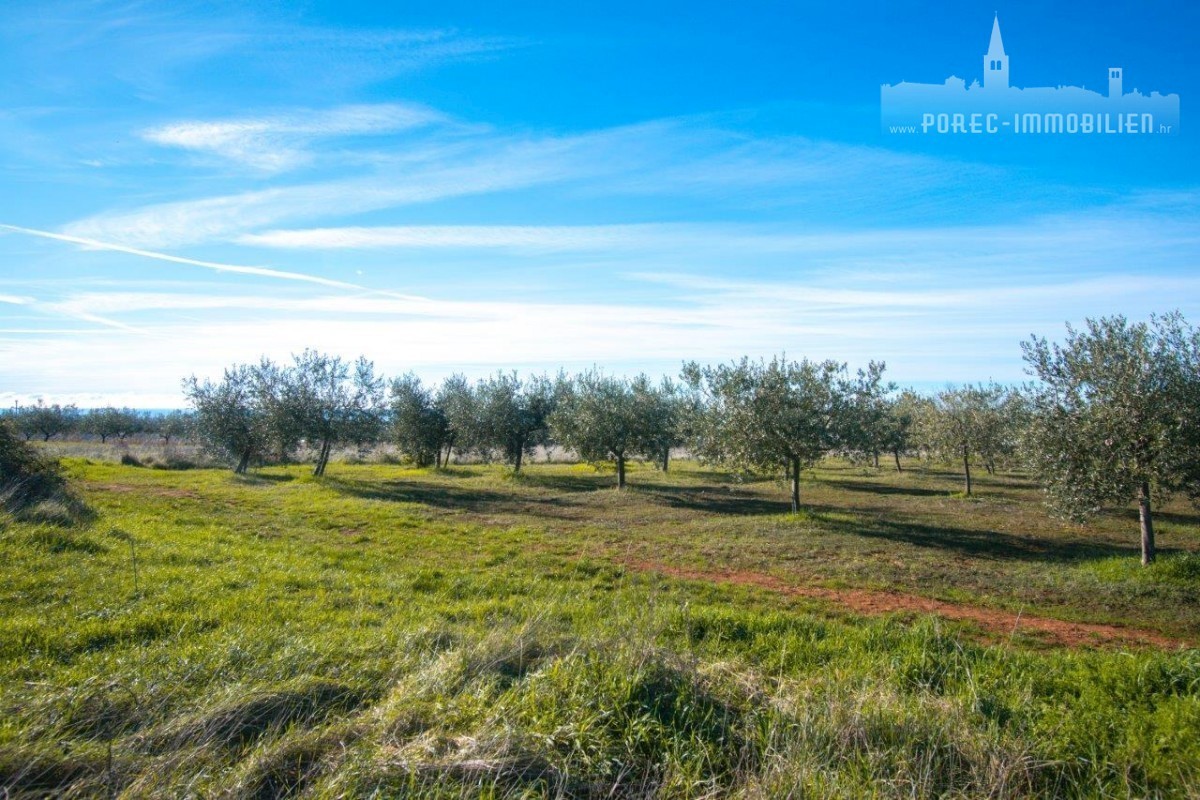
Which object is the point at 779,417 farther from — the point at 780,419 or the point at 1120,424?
the point at 1120,424

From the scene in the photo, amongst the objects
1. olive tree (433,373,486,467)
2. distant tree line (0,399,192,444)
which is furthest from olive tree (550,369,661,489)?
distant tree line (0,399,192,444)

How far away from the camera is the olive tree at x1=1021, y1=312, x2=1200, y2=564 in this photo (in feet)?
46.7

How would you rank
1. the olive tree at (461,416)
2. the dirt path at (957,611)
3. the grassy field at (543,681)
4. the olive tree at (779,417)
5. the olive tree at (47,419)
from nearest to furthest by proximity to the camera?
the grassy field at (543,681) → the dirt path at (957,611) → the olive tree at (779,417) → the olive tree at (461,416) → the olive tree at (47,419)

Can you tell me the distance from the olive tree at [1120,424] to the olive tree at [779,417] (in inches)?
313

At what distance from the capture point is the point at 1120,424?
1464 cm

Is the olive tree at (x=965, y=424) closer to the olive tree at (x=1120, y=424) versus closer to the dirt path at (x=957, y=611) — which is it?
the olive tree at (x=1120, y=424)

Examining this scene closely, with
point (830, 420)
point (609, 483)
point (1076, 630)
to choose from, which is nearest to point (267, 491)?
point (609, 483)

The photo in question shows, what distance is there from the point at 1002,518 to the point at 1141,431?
1098 centimetres

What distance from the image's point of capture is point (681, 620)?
756 cm

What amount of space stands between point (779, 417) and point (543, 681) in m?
19.9

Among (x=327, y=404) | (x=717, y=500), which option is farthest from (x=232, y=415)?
(x=717, y=500)

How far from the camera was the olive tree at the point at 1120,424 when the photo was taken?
14.2 meters

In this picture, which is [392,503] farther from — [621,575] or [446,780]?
[446,780]

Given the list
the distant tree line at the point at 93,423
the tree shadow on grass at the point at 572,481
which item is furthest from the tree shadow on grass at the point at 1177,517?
the distant tree line at the point at 93,423
